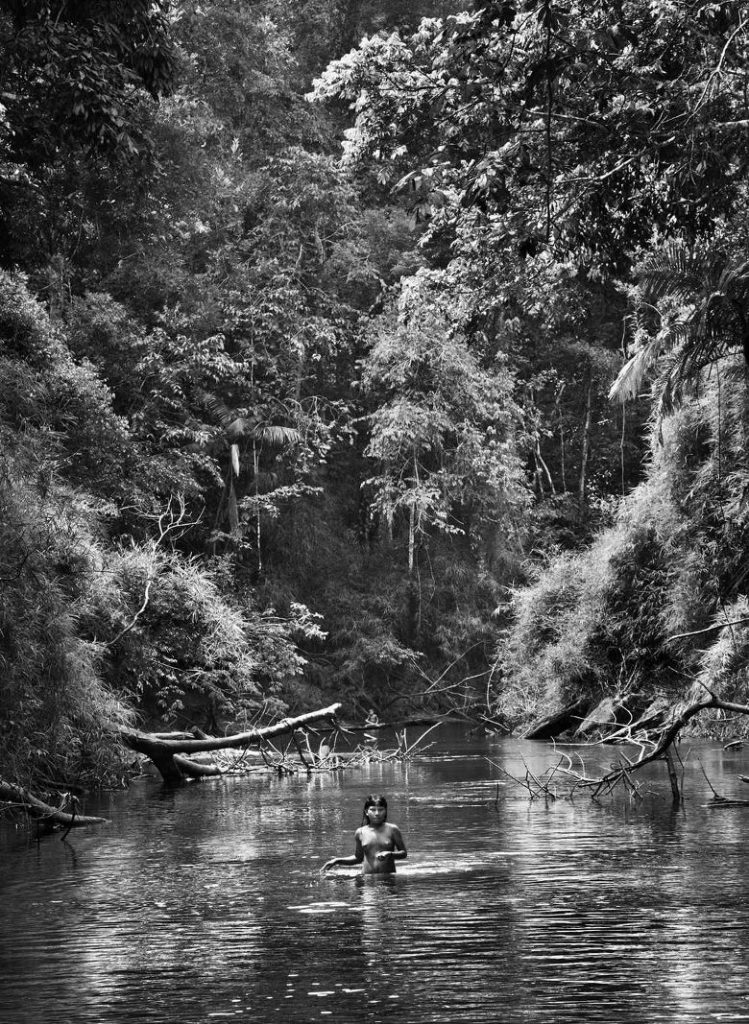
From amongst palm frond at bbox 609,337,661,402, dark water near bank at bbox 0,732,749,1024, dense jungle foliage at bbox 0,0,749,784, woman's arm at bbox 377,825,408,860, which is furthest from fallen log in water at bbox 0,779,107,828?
palm frond at bbox 609,337,661,402

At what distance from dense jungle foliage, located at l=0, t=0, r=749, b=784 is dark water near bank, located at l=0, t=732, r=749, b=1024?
3.00 metres

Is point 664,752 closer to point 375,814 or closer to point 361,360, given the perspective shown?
point 375,814

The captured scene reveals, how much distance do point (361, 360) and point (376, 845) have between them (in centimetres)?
2698

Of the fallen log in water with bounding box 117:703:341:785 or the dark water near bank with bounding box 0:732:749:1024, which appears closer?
the dark water near bank with bounding box 0:732:749:1024

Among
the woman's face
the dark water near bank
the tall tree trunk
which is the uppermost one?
the tall tree trunk

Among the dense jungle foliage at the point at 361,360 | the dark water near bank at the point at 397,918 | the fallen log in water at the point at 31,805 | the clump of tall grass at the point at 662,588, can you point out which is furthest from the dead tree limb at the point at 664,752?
the clump of tall grass at the point at 662,588

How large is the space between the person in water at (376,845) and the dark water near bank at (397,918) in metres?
0.17

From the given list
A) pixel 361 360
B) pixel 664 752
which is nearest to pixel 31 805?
pixel 664 752

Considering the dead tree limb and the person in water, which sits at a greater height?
the dead tree limb

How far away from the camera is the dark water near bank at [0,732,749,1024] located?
A: 7215 mm

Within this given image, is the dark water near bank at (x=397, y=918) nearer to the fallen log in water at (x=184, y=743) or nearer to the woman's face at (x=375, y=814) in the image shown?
the woman's face at (x=375, y=814)

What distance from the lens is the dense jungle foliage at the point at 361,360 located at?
12227 millimetres

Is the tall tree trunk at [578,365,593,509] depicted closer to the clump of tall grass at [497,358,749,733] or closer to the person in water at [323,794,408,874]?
the clump of tall grass at [497,358,749,733]

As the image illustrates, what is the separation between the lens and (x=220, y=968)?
27.1 ft
